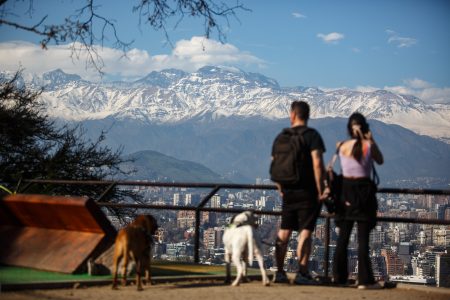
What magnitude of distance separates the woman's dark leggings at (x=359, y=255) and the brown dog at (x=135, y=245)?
2.17 m

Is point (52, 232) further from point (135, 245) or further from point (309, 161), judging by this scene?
point (309, 161)

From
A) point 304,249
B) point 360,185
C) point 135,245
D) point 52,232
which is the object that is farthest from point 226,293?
point 52,232

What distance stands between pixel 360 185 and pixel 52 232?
3.90 m

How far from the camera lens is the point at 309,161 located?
35.3 feet

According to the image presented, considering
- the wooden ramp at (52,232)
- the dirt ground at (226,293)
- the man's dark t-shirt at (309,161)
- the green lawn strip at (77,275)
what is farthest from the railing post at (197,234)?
the man's dark t-shirt at (309,161)

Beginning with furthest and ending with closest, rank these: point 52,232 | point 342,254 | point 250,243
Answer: point 52,232 < point 342,254 < point 250,243

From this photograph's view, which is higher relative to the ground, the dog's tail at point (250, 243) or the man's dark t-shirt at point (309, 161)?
the man's dark t-shirt at point (309, 161)

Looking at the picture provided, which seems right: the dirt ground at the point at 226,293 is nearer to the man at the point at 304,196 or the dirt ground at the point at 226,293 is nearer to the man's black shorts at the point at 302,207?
the man at the point at 304,196

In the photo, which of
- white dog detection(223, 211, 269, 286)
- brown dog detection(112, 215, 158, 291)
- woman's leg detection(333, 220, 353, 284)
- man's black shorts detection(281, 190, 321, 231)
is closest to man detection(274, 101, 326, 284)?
man's black shorts detection(281, 190, 321, 231)

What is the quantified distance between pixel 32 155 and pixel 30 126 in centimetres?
84

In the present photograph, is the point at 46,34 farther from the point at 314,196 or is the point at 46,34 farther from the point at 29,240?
the point at 314,196

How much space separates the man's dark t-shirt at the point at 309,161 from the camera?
10.6 meters

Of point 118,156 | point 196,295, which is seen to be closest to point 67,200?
point 196,295

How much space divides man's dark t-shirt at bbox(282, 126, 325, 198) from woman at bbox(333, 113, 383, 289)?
375 mm
